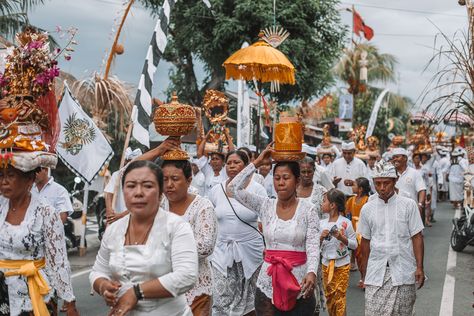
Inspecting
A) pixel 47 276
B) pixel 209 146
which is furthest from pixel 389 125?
pixel 47 276

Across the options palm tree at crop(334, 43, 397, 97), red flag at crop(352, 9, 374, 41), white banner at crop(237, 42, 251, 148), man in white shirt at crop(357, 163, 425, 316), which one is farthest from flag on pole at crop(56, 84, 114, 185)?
palm tree at crop(334, 43, 397, 97)

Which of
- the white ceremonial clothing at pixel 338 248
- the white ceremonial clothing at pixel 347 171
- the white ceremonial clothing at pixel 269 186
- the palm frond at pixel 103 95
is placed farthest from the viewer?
the palm frond at pixel 103 95

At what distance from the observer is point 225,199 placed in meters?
7.33

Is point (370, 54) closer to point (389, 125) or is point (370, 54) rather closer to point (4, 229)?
point (389, 125)

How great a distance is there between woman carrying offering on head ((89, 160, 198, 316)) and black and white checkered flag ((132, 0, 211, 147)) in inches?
165

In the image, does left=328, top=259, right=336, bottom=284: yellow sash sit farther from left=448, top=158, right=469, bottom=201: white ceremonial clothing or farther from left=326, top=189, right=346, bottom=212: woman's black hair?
left=448, top=158, right=469, bottom=201: white ceremonial clothing

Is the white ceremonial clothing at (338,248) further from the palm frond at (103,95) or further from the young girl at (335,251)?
the palm frond at (103,95)

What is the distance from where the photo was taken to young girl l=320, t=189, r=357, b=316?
298 inches

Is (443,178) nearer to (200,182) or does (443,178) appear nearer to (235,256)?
(200,182)

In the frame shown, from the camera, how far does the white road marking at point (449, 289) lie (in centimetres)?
851

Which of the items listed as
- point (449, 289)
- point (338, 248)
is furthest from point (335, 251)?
point (449, 289)

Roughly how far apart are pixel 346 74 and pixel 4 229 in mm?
35577

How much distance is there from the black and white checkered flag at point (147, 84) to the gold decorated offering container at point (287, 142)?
241 cm

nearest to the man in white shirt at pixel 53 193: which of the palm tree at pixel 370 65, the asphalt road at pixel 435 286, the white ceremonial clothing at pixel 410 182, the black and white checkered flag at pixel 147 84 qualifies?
the black and white checkered flag at pixel 147 84
